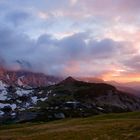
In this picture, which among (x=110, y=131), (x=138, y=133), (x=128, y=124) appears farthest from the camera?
(x=128, y=124)

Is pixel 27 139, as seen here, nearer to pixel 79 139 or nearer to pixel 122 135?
pixel 79 139

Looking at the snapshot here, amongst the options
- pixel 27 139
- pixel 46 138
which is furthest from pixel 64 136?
pixel 27 139

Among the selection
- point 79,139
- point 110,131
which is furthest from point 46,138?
point 110,131

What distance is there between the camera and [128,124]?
210 feet

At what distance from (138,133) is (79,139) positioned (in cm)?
956

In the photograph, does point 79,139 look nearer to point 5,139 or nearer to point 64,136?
point 64,136

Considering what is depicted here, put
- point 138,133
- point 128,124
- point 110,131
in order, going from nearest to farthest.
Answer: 1. point 138,133
2. point 110,131
3. point 128,124

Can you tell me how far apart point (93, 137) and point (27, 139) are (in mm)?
13187

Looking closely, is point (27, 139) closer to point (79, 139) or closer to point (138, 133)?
point (79, 139)

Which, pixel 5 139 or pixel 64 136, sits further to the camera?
pixel 5 139

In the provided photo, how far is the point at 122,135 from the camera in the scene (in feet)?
177

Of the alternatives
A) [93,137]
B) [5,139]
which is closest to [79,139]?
[93,137]

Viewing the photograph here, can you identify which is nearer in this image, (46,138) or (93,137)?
(93,137)

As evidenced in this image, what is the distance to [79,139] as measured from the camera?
182 ft
